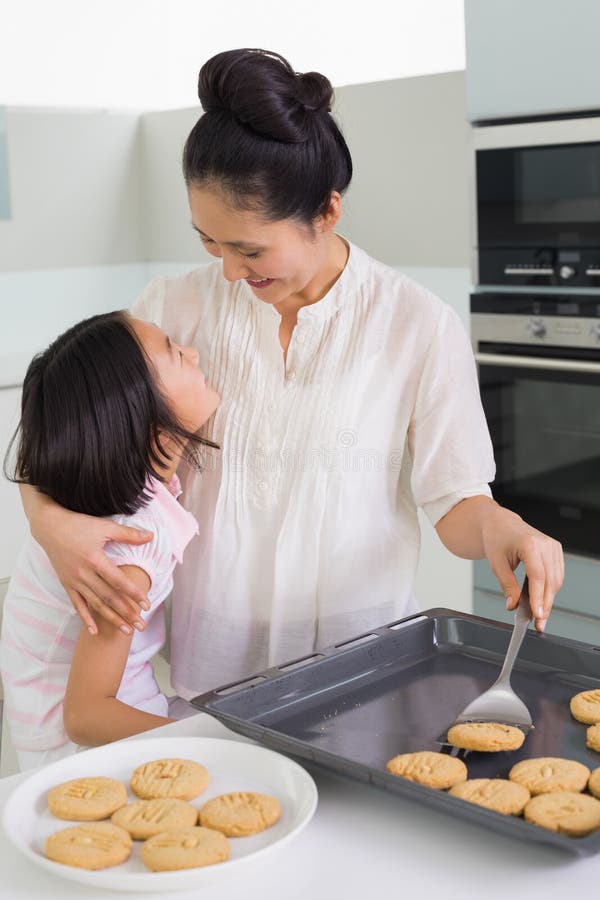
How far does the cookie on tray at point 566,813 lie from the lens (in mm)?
841

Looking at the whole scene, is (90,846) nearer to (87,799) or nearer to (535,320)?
(87,799)

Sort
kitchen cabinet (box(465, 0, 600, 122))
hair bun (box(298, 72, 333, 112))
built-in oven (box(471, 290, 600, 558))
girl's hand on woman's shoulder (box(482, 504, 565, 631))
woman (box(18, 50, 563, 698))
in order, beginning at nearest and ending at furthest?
1. girl's hand on woman's shoulder (box(482, 504, 565, 631))
2. hair bun (box(298, 72, 333, 112))
3. woman (box(18, 50, 563, 698))
4. kitchen cabinet (box(465, 0, 600, 122))
5. built-in oven (box(471, 290, 600, 558))

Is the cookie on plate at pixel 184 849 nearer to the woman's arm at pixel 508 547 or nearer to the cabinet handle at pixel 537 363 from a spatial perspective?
the woman's arm at pixel 508 547

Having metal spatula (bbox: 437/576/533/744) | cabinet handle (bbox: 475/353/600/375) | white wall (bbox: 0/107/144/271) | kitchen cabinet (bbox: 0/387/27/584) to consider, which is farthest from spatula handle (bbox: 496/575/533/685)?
white wall (bbox: 0/107/144/271)

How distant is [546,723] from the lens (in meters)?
1.05

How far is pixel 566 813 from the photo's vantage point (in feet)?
2.80

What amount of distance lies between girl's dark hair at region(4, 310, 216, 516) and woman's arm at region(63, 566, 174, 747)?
12 centimetres

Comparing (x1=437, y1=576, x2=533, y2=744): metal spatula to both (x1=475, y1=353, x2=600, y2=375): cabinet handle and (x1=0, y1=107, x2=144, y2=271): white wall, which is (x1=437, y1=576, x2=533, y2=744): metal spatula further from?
(x1=0, y1=107, x2=144, y2=271): white wall

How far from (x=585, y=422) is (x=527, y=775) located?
1487mm

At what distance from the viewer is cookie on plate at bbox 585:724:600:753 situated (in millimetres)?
983

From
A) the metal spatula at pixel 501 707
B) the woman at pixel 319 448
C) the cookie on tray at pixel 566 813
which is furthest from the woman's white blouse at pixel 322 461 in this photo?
the cookie on tray at pixel 566 813

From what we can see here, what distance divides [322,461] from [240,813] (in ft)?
2.07

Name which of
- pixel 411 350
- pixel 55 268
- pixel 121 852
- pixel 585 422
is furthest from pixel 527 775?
pixel 55 268

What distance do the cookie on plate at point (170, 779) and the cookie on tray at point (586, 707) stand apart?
346mm
